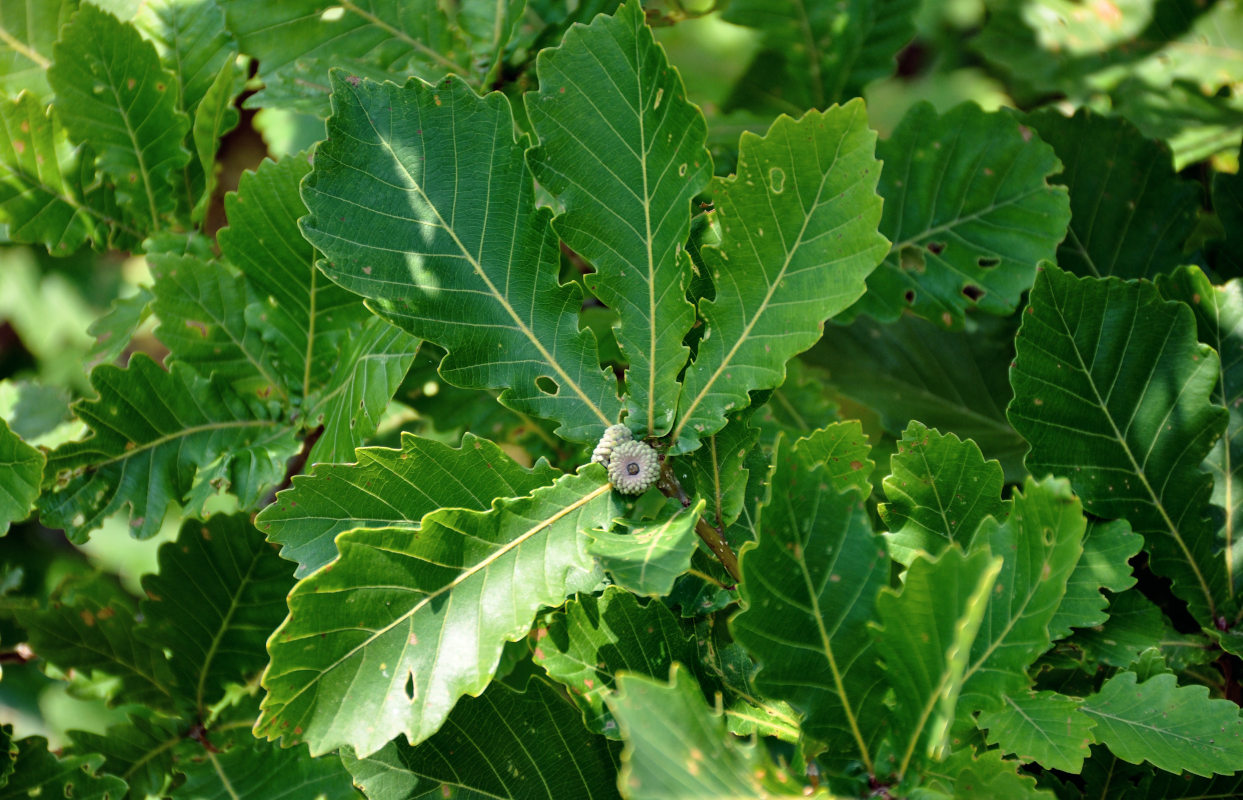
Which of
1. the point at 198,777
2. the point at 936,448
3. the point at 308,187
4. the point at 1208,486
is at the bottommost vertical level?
the point at 198,777

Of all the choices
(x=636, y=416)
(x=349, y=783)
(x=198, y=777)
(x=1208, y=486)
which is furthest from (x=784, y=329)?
(x=198, y=777)

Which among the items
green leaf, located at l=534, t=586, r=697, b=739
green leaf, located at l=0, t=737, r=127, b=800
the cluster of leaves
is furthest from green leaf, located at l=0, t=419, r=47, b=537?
green leaf, located at l=534, t=586, r=697, b=739

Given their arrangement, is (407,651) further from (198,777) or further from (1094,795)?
(1094,795)

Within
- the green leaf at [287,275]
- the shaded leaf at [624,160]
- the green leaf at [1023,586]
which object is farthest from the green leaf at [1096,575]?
the green leaf at [287,275]

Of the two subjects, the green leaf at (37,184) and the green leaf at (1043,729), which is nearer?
the green leaf at (1043,729)

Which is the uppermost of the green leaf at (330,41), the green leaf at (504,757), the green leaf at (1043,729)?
the green leaf at (330,41)

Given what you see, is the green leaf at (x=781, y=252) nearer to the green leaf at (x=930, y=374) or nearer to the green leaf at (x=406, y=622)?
the green leaf at (x=406, y=622)

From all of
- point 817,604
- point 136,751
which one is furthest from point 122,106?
point 817,604
